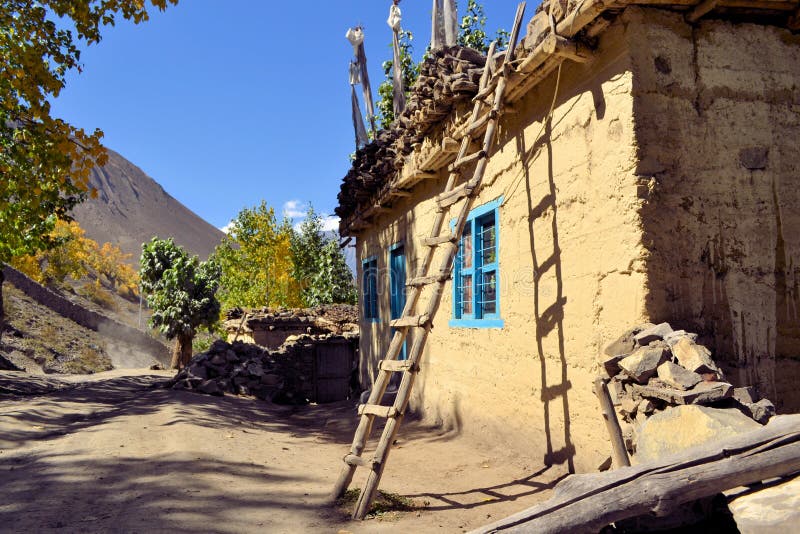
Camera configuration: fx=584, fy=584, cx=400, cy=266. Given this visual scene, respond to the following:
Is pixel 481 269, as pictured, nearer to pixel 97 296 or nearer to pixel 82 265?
pixel 82 265

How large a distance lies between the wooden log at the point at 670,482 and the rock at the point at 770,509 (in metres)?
0.06

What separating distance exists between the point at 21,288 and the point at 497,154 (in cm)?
2963

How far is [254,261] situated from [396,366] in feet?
86.3

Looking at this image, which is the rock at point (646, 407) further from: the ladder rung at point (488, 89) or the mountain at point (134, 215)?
the mountain at point (134, 215)

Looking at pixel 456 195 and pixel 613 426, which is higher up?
pixel 456 195

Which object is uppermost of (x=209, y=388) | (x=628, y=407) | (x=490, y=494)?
(x=628, y=407)

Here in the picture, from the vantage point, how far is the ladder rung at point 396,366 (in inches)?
169

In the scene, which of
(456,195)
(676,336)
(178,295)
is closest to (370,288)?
(456,195)

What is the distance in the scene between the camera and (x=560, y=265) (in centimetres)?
486

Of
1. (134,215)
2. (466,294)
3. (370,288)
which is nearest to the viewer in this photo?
(466,294)

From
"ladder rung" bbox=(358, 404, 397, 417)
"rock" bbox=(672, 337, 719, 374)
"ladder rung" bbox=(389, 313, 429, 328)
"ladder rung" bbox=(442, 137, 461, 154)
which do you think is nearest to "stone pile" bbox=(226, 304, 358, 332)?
"ladder rung" bbox=(442, 137, 461, 154)

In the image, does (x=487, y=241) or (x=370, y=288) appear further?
(x=370, y=288)

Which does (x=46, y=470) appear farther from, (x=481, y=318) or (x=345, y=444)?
(x=481, y=318)

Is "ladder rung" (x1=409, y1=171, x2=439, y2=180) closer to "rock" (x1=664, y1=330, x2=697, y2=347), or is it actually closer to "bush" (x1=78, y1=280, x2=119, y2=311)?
"rock" (x1=664, y1=330, x2=697, y2=347)
